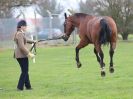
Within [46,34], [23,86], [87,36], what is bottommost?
[46,34]

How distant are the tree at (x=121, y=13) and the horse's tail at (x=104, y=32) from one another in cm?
4308

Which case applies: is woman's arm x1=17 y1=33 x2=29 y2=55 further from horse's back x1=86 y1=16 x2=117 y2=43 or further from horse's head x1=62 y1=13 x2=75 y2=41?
horse's head x1=62 y1=13 x2=75 y2=41

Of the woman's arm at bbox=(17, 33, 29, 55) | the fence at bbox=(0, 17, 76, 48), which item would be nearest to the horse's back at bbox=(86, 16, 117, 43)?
the woman's arm at bbox=(17, 33, 29, 55)

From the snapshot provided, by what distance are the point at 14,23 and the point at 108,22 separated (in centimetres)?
3093

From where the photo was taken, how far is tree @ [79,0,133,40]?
57500mm

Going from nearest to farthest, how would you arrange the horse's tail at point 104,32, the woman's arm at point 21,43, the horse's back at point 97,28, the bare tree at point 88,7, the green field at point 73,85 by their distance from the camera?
the green field at point 73,85
the woman's arm at point 21,43
the horse's tail at point 104,32
the horse's back at point 97,28
the bare tree at point 88,7

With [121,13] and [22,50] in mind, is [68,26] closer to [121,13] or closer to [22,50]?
[22,50]

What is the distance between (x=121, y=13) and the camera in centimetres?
5828

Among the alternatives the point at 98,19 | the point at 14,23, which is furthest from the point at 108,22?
the point at 14,23

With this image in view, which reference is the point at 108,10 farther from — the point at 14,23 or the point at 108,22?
the point at 108,22

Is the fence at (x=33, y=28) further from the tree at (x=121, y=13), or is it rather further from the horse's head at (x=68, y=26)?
the horse's head at (x=68, y=26)

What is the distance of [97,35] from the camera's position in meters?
14.3

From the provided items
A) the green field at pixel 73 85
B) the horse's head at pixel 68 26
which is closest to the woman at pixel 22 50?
the green field at pixel 73 85

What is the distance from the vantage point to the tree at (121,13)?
57500mm
